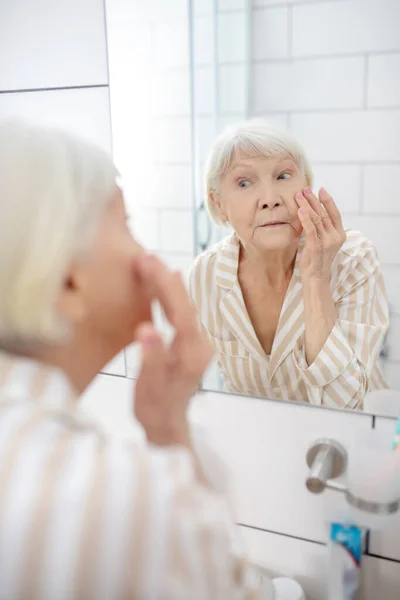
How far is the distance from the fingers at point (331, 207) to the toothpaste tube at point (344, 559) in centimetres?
38

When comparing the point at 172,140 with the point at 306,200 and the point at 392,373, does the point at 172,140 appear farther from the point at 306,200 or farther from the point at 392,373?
the point at 392,373

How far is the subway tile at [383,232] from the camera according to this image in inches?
26.8

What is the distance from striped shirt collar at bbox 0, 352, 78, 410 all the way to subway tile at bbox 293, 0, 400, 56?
487 millimetres

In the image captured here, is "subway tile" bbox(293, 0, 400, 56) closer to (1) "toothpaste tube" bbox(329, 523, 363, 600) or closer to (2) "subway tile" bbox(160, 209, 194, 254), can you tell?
(2) "subway tile" bbox(160, 209, 194, 254)

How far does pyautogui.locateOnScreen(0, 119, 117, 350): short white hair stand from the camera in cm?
46

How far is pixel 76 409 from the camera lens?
0.51 m

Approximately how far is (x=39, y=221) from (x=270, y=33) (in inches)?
16.4

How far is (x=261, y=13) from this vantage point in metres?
0.69

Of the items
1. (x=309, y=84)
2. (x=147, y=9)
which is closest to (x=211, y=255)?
(x=309, y=84)

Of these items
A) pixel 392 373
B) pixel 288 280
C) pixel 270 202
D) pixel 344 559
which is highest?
pixel 270 202

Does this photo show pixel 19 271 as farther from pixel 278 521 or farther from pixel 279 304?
pixel 278 521

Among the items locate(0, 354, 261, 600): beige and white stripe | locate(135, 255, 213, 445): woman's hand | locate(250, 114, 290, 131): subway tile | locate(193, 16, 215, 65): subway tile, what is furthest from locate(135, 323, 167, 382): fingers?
locate(193, 16, 215, 65): subway tile

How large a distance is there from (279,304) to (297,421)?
6.7 inches

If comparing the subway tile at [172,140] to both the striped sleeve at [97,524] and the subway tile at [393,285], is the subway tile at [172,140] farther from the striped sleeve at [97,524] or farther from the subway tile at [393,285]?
the striped sleeve at [97,524]
